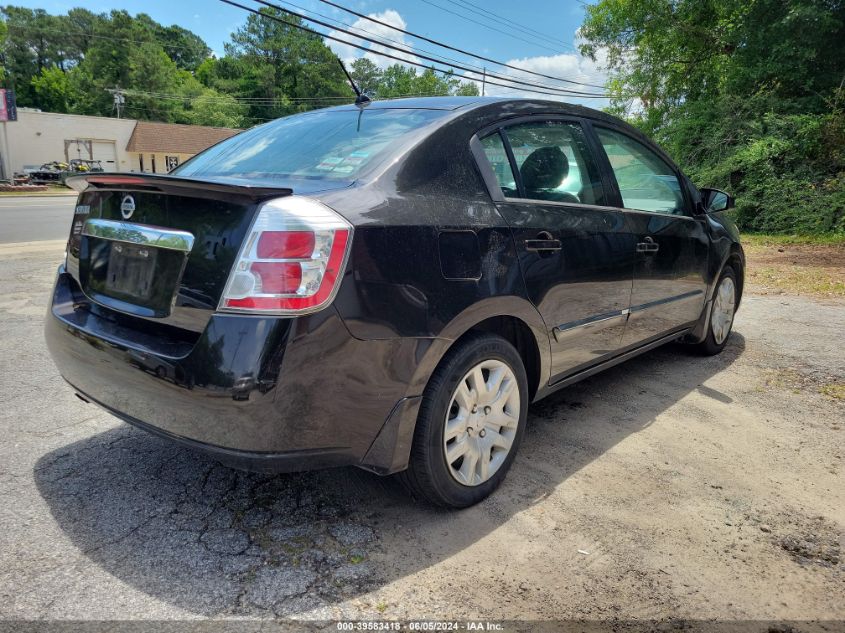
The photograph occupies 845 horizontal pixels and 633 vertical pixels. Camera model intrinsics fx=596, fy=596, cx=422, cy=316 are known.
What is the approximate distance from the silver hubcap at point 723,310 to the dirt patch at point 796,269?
3.14 metres

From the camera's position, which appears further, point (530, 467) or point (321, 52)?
point (321, 52)

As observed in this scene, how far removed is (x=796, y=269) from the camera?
920 centimetres

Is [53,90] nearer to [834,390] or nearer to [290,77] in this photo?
[290,77]

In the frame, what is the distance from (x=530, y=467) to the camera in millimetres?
2877

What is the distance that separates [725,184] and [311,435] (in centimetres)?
1468

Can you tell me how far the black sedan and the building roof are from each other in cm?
5098

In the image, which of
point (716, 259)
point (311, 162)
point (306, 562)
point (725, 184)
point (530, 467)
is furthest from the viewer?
point (725, 184)

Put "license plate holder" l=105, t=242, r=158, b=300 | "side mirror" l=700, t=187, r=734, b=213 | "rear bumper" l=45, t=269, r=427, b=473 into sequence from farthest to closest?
"side mirror" l=700, t=187, r=734, b=213, "license plate holder" l=105, t=242, r=158, b=300, "rear bumper" l=45, t=269, r=427, b=473

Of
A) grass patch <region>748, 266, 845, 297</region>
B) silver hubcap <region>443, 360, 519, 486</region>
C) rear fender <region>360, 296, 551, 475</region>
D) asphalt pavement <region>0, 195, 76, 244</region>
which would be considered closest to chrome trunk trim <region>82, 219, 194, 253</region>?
rear fender <region>360, 296, 551, 475</region>

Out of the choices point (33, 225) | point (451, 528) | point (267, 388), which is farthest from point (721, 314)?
point (33, 225)

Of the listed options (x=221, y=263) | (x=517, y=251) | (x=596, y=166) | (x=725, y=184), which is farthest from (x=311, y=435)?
(x=725, y=184)

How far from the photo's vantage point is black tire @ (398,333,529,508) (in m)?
2.22

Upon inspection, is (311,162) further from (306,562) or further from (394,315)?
(306,562)

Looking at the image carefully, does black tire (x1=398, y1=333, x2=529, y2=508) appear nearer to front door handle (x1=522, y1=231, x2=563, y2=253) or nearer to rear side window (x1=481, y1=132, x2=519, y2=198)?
front door handle (x1=522, y1=231, x2=563, y2=253)
